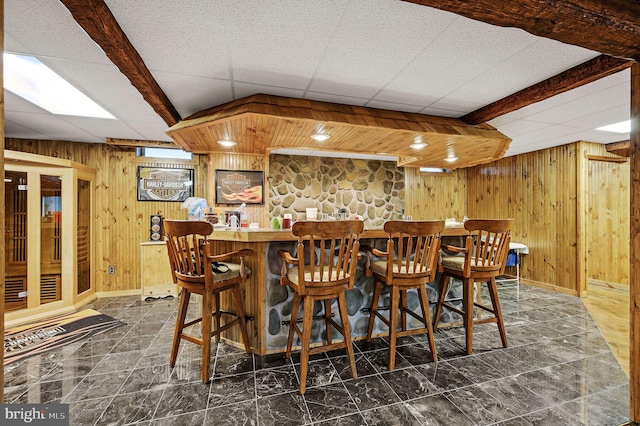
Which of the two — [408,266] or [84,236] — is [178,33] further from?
[84,236]

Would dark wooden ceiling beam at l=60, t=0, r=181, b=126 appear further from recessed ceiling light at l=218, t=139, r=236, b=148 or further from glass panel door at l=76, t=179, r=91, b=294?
glass panel door at l=76, t=179, r=91, b=294

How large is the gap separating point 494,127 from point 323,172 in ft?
9.50

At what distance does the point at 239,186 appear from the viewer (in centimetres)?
448

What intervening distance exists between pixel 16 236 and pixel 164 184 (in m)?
1.83

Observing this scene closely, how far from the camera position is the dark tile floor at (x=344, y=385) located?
177cm

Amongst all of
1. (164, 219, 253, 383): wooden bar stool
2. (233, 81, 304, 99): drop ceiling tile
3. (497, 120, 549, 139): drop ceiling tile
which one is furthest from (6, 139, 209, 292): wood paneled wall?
(497, 120, 549, 139): drop ceiling tile

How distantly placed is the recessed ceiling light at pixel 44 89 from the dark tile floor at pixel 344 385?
2412 mm

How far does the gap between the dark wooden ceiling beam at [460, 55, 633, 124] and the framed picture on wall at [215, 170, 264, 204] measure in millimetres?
3204

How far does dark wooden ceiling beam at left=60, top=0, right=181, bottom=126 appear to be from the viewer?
1.49 m

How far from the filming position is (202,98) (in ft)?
9.30

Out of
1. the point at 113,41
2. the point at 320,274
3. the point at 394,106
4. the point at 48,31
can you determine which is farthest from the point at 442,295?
the point at 48,31

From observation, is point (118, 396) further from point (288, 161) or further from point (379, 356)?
point (288, 161)

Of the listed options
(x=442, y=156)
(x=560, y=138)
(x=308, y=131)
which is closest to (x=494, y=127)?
(x=442, y=156)

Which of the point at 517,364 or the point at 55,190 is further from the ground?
the point at 55,190
